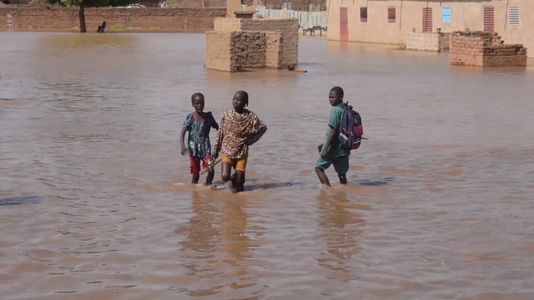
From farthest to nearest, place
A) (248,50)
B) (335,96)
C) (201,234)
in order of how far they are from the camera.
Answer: (248,50) → (335,96) → (201,234)

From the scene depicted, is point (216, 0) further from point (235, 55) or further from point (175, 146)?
point (175, 146)

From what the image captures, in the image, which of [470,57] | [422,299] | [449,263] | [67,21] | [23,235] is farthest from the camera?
[67,21]

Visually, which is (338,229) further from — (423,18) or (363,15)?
(363,15)

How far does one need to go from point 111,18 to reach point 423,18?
30730 mm

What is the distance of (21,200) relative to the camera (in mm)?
8484

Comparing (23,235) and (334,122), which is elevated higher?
(334,122)

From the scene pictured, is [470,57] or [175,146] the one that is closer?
[175,146]

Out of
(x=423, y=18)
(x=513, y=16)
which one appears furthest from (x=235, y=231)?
(x=423, y=18)

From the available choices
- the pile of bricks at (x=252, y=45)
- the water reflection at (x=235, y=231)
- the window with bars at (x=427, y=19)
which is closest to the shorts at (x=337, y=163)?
the water reflection at (x=235, y=231)

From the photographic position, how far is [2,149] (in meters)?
11.4

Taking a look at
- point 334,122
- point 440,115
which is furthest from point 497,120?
point 334,122

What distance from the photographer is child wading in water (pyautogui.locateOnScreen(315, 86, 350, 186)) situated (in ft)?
28.7

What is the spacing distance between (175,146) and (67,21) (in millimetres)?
55266

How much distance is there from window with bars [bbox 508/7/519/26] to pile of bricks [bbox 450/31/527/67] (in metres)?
5.89
